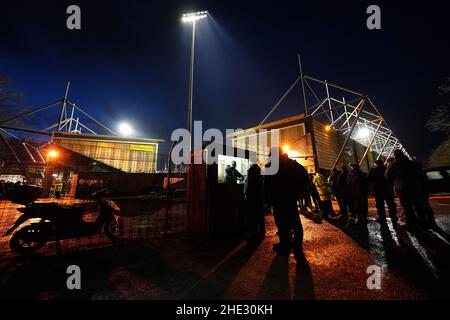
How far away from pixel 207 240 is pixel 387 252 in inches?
138

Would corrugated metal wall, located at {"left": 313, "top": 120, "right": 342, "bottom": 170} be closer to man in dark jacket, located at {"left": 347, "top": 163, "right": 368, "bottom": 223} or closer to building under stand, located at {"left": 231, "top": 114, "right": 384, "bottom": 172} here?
building under stand, located at {"left": 231, "top": 114, "right": 384, "bottom": 172}

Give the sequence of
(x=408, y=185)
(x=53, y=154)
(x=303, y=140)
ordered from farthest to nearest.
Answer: (x=303, y=140) → (x=53, y=154) → (x=408, y=185)

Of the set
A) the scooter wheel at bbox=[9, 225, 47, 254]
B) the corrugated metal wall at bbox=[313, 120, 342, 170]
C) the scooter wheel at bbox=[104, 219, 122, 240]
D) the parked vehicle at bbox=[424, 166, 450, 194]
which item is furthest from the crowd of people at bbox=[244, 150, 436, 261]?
the parked vehicle at bbox=[424, 166, 450, 194]

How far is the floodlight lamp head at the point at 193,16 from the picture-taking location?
11141 millimetres

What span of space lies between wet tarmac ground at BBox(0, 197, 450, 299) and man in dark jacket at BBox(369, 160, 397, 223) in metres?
1.15

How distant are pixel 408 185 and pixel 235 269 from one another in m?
Result: 4.93

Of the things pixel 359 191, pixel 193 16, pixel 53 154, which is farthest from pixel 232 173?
pixel 53 154

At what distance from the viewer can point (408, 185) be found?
15.5ft

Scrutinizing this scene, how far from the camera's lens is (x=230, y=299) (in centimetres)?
212

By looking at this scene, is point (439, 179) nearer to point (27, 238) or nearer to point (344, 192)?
point (344, 192)

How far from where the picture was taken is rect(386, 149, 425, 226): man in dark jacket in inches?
185

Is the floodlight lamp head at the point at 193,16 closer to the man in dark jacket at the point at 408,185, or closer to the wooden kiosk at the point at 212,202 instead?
the wooden kiosk at the point at 212,202

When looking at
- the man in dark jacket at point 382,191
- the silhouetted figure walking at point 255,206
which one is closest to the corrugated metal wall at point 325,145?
the man in dark jacket at point 382,191
